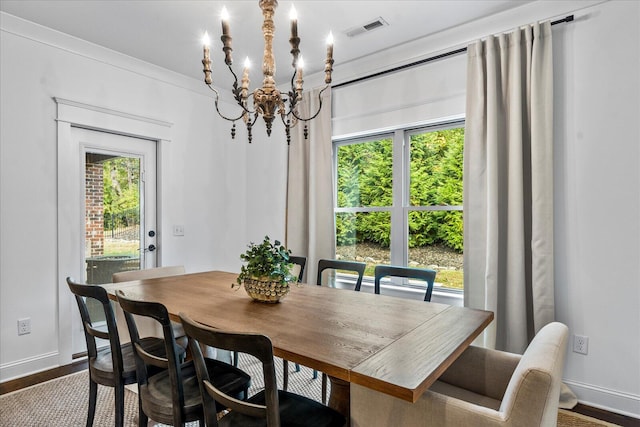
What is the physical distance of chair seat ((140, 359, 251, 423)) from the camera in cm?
140

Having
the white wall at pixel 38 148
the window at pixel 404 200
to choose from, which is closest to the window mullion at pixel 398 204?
the window at pixel 404 200

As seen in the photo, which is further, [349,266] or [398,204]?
[398,204]

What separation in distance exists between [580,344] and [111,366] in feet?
9.18

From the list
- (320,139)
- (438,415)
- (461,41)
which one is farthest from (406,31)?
(438,415)

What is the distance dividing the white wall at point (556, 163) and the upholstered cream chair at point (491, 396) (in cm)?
123

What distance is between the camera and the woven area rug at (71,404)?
207cm

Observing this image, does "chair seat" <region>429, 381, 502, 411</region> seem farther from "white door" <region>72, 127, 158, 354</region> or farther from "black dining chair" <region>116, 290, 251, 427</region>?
"white door" <region>72, 127, 158, 354</region>

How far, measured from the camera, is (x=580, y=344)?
90.4 inches

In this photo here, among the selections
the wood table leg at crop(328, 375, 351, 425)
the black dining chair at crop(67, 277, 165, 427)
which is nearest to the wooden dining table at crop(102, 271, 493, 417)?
the wood table leg at crop(328, 375, 351, 425)

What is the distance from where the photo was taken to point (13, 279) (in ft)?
8.70

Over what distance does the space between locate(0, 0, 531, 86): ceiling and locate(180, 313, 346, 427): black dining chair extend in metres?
2.25

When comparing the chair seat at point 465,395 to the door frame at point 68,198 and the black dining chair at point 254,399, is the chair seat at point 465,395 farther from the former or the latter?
the door frame at point 68,198

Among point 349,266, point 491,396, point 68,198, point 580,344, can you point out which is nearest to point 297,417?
point 491,396

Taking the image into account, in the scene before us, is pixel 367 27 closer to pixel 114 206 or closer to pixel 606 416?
pixel 114 206
